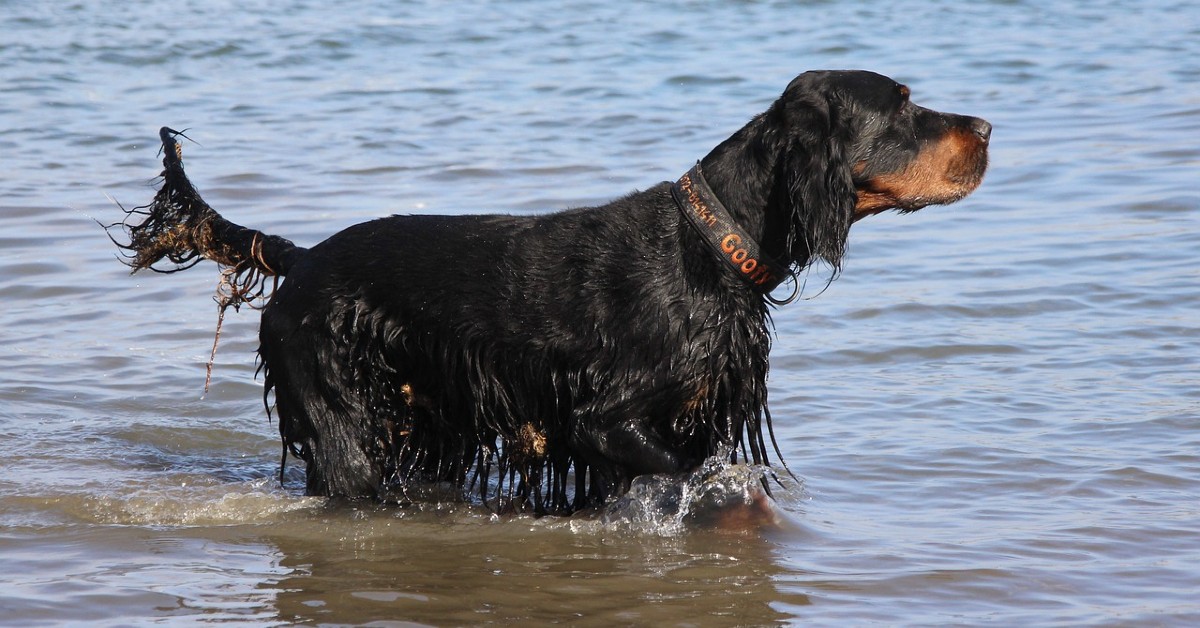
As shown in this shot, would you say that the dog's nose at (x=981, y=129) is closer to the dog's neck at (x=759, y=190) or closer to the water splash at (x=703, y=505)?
the dog's neck at (x=759, y=190)

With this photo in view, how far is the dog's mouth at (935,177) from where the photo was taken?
4816mm

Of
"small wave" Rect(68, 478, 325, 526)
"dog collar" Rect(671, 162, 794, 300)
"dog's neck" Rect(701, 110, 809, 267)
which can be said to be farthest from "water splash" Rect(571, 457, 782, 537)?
"small wave" Rect(68, 478, 325, 526)

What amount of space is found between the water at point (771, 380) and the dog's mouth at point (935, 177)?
114cm

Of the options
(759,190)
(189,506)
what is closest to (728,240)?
(759,190)

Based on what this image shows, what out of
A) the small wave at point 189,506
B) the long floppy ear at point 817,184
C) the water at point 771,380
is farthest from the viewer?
the small wave at point 189,506

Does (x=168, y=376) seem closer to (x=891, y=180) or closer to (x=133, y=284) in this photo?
(x=133, y=284)

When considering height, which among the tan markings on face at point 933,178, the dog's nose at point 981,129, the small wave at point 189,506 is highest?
the dog's nose at point 981,129

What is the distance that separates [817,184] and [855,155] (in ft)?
0.80

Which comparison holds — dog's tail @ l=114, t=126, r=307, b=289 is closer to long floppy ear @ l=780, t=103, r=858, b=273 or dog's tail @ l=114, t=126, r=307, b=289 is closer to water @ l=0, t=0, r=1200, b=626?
water @ l=0, t=0, r=1200, b=626

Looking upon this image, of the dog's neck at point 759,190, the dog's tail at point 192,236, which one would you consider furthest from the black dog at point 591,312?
the dog's tail at point 192,236

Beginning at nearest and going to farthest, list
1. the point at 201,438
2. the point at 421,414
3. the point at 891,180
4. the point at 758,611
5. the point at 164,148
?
1. the point at 758,611
2. the point at 891,180
3. the point at 421,414
4. the point at 164,148
5. the point at 201,438

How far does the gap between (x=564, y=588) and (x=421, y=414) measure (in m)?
1.10

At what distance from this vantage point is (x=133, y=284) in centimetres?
820

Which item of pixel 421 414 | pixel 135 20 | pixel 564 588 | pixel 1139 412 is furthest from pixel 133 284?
pixel 135 20
